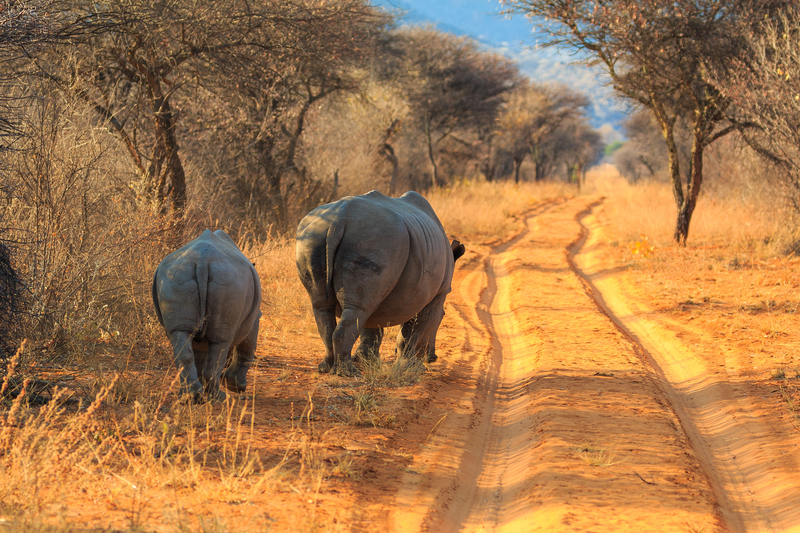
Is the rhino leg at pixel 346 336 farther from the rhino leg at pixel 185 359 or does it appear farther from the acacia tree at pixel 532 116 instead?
the acacia tree at pixel 532 116

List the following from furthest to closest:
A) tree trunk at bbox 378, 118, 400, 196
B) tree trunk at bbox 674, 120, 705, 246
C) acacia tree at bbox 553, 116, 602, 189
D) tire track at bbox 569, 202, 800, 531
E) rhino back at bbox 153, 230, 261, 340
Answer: acacia tree at bbox 553, 116, 602, 189 → tree trunk at bbox 378, 118, 400, 196 → tree trunk at bbox 674, 120, 705, 246 → rhino back at bbox 153, 230, 261, 340 → tire track at bbox 569, 202, 800, 531

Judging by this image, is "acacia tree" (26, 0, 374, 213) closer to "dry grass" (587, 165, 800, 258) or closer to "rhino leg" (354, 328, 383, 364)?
"rhino leg" (354, 328, 383, 364)

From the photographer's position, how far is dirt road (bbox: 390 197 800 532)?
3.93 meters

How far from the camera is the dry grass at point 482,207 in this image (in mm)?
17578

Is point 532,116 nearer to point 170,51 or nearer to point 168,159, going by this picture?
point 170,51

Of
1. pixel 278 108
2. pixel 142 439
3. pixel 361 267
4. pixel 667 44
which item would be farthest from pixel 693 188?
pixel 142 439

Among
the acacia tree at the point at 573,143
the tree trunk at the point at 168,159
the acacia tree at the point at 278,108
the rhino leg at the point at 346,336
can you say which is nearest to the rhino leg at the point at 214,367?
the rhino leg at the point at 346,336

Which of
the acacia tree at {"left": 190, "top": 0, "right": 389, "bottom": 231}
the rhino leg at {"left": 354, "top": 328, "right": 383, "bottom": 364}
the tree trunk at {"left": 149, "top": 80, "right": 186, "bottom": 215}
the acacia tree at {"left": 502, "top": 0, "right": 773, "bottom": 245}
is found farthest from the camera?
the acacia tree at {"left": 502, "top": 0, "right": 773, "bottom": 245}

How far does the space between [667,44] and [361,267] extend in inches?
417

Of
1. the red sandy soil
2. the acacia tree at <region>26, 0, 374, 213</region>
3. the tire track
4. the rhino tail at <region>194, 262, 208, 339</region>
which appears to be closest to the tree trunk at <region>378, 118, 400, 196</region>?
the acacia tree at <region>26, 0, 374, 213</region>

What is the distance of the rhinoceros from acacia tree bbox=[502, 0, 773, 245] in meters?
8.77

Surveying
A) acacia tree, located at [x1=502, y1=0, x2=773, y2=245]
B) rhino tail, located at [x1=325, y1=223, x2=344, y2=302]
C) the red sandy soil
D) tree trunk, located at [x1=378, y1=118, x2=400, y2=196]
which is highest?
acacia tree, located at [x1=502, y1=0, x2=773, y2=245]

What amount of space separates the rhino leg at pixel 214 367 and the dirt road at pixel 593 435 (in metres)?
1.48

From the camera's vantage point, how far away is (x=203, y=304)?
14.5 feet
